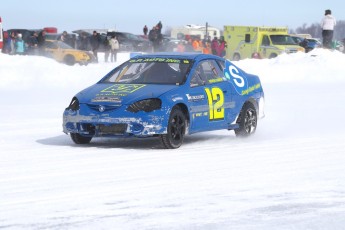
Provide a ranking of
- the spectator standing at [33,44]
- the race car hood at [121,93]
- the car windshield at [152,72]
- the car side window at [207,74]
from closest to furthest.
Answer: the race car hood at [121,93]
the car windshield at [152,72]
the car side window at [207,74]
the spectator standing at [33,44]

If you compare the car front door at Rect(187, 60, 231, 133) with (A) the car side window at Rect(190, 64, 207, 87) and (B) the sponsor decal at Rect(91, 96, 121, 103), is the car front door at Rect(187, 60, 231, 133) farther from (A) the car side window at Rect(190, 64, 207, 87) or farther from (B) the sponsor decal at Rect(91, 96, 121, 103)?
(B) the sponsor decal at Rect(91, 96, 121, 103)

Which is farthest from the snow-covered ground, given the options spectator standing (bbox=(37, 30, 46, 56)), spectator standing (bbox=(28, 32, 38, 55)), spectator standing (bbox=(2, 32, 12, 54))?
spectator standing (bbox=(2, 32, 12, 54))

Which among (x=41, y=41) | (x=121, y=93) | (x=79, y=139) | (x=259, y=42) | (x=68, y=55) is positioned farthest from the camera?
(x=259, y=42)

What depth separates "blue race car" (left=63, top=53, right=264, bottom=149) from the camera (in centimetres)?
1102

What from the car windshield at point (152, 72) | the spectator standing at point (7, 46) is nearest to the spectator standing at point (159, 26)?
the spectator standing at point (7, 46)

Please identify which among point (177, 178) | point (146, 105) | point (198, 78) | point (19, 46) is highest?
point (198, 78)

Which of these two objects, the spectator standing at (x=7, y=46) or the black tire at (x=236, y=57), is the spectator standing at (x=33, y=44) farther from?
the black tire at (x=236, y=57)

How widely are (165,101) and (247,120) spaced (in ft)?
7.74

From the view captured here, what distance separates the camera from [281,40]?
40.9 m

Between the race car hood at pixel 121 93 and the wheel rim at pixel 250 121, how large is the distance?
1.90 metres

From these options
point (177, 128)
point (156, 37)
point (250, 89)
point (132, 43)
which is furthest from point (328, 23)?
point (132, 43)

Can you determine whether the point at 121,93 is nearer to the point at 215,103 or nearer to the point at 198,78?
the point at 198,78

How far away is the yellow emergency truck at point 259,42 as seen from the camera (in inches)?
1578

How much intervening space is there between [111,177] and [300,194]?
2.00 m
